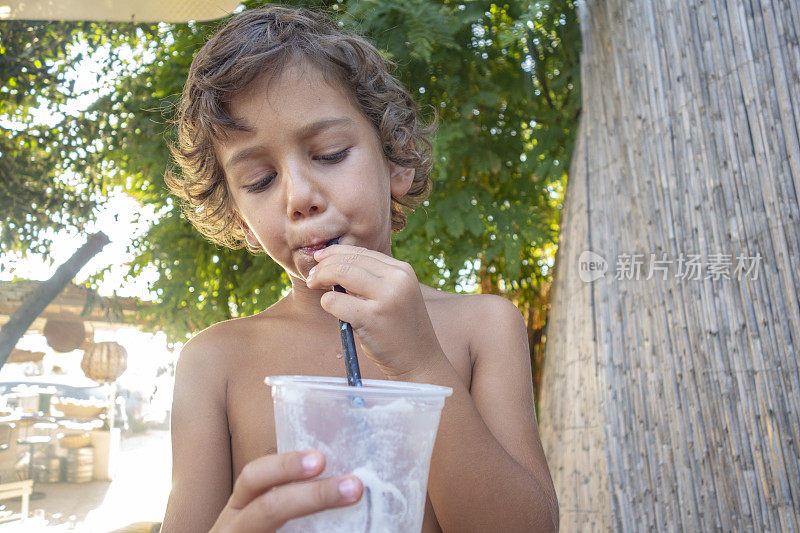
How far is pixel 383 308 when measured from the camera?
796 millimetres

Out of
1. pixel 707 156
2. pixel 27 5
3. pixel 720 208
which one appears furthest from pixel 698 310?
pixel 27 5

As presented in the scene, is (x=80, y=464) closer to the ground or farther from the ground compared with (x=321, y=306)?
closer to the ground

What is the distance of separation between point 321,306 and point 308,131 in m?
0.32

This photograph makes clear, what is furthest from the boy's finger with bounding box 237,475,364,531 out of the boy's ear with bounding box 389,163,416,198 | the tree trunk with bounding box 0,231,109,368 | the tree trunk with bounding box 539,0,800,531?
the tree trunk with bounding box 0,231,109,368

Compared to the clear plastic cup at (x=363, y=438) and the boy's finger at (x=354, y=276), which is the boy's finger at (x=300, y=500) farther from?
the boy's finger at (x=354, y=276)

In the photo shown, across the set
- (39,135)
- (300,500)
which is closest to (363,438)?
(300,500)

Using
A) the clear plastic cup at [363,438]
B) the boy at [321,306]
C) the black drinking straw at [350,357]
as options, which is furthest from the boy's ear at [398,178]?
the clear plastic cup at [363,438]

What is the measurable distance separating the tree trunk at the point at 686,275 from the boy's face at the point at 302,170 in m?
1.15

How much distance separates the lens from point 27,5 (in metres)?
2.50

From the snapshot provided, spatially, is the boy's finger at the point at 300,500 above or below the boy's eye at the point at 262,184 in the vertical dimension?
below

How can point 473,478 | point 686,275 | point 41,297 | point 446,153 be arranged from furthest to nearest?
point 446,153, point 41,297, point 686,275, point 473,478

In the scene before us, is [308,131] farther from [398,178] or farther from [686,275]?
[686,275]

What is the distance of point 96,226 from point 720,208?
237 cm

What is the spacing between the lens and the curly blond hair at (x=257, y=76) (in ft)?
4.04
